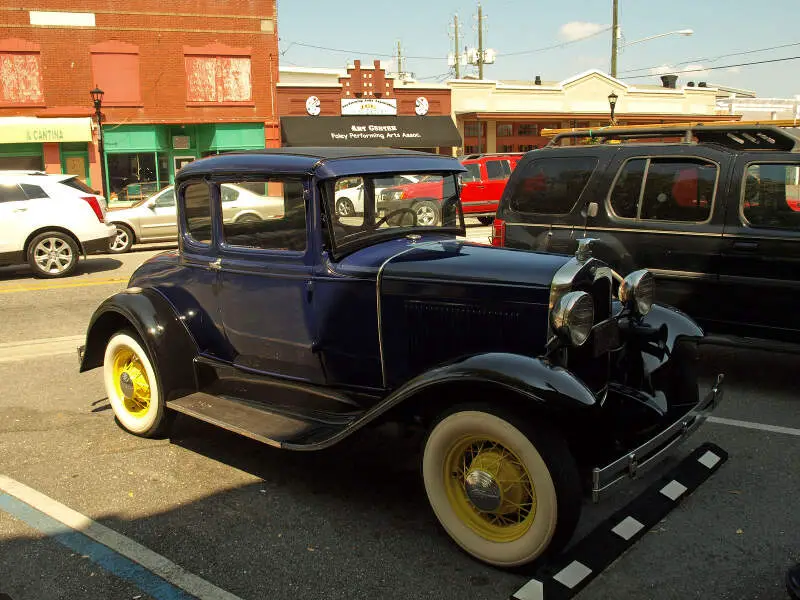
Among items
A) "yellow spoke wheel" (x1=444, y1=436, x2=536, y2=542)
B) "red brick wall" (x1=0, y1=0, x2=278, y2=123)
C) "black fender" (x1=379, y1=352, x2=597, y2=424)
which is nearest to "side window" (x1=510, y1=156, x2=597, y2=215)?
"black fender" (x1=379, y1=352, x2=597, y2=424)

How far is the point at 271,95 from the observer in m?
28.4

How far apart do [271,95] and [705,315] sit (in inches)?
988

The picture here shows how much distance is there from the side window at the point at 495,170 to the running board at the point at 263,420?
15509 millimetres

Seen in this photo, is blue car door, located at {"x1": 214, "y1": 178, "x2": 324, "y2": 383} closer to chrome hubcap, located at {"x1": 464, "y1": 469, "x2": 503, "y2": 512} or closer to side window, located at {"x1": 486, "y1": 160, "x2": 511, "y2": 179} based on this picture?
chrome hubcap, located at {"x1": 464, "y1": 469, "x2": 503, "y2": 512}

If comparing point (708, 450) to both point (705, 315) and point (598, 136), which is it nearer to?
point (705, 315)

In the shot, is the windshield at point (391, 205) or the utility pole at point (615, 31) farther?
the utility pole at point (615, 31)

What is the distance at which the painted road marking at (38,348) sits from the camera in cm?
716

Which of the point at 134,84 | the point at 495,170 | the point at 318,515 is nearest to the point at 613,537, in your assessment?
the point at 318,515

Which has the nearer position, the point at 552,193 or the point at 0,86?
the point at 552,193

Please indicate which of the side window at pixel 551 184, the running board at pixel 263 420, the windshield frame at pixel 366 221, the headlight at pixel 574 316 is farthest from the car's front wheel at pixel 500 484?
the side window at pixel 551 184

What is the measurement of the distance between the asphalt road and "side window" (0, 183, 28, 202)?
23.5 feet

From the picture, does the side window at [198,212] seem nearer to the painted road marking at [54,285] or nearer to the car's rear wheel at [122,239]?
the painted road marking at [54,285]

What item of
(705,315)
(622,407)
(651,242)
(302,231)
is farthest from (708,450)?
(302,231)

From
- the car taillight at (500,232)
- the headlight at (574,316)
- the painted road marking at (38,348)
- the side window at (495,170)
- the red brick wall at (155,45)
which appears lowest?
the painted road marking at (38,348)
